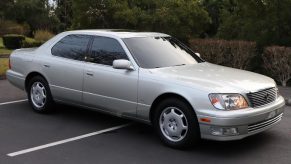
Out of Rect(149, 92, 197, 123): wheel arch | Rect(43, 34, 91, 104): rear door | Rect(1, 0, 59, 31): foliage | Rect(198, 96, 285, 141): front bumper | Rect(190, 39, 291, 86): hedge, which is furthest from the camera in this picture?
Rect(1, 0, 59, 31): foliage

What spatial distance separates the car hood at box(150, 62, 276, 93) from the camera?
20.0ft

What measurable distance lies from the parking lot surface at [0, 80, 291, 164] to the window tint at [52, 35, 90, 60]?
43.1 inches

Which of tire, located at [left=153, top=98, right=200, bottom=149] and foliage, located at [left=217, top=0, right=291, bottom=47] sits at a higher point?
foliage, located at [left=217, top=0, right=291, bottom=47]

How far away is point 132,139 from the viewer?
6.80 meters

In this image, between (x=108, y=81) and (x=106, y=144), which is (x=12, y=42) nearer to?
(x=108, y=81)

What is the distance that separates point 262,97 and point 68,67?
322cm

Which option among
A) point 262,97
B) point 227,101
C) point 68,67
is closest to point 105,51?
point 68,67

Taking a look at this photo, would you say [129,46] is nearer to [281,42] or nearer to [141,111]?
[141,111]

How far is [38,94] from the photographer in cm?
833

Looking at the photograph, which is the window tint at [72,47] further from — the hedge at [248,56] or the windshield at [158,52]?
the hedge at [248,56]

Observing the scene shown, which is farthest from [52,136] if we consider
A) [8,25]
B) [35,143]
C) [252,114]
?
[8,25]

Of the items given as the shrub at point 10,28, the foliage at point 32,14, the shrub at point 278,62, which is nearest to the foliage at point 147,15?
the shrub at point 278,62

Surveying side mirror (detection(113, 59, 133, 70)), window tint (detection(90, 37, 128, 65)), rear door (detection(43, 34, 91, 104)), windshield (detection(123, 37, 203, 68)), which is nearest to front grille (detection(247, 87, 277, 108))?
windshield (detection(123, 37, 203, 68))

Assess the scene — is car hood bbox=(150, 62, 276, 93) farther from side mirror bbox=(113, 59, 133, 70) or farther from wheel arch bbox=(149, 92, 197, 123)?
side mirror bbox=(113, 59, 133, 70)
